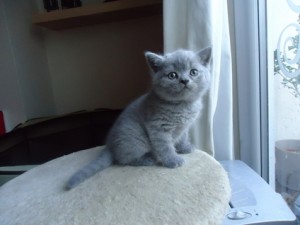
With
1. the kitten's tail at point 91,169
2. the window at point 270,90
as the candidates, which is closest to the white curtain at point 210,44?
the window at point 270,90

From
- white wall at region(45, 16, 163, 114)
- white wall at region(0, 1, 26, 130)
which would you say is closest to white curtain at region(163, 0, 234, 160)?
white wall at region(45, 16, 163, 114)

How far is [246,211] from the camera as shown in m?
0.58

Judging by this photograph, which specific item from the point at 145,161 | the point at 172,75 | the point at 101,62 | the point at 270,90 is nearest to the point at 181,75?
the point at 172,75

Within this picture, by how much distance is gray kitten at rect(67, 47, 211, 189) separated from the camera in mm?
622

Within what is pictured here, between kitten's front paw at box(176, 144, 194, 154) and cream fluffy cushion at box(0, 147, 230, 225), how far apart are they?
25 millimetres

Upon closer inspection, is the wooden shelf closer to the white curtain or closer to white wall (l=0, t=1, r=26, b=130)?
white wall (l=0, t=1, r=26, b=130)

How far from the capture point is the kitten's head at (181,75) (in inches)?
24.1

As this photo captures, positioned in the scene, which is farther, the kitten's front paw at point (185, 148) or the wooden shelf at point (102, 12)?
the wooden shelf at point (102, 12)

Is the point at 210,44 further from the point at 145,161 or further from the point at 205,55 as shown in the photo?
the point at 145,161

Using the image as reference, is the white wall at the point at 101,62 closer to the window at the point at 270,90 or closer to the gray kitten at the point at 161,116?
the window at the point at 270,90

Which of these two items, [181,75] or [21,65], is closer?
[181,75]

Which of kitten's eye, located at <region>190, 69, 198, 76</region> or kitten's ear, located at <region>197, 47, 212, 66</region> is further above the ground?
kitten's ear, located at <region>197, 47, 212, 66</region>

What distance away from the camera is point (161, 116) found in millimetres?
657

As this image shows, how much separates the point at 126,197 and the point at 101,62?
1.16 meters
